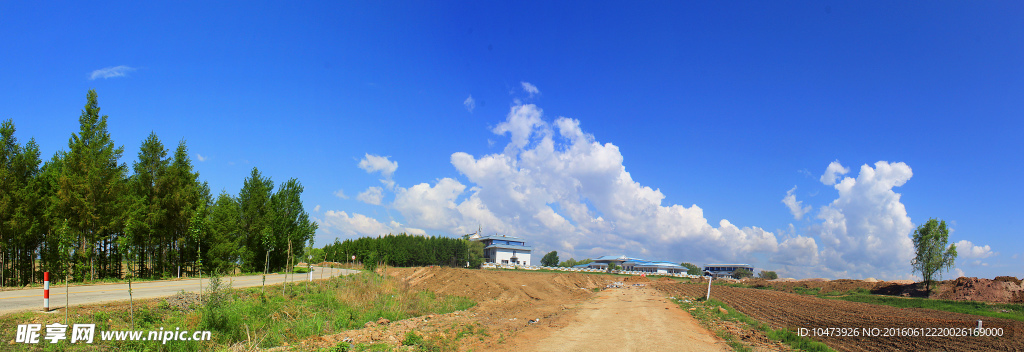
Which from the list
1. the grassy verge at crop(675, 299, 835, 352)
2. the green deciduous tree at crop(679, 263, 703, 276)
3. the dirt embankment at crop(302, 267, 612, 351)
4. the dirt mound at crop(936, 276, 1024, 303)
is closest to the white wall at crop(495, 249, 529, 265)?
the green deciduous tree at crop(679, 263, 703, 276)

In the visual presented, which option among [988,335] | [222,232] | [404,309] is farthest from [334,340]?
[222,232]

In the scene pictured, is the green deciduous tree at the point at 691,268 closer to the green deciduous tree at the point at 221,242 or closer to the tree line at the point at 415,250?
the tree line at the point at 415,250

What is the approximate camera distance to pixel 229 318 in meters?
10.9

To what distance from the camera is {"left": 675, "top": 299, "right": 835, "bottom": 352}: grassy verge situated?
42.8 feet

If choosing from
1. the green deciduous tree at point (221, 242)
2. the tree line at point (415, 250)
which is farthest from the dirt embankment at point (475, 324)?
the tree line at point (415, 250)

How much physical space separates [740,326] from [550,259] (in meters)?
126

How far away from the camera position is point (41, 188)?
2394cm

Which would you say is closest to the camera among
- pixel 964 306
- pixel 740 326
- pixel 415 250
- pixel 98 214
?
pixel 740 326

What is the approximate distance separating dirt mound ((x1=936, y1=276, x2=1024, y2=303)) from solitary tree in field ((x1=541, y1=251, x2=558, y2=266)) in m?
106

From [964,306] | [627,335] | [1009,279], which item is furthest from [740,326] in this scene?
[1009,279]

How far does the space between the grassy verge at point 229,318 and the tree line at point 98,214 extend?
2457mm

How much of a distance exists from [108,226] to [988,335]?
127 ft

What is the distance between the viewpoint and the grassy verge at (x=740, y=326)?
1305 centimetres

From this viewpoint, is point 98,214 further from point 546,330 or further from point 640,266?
point 640,266
